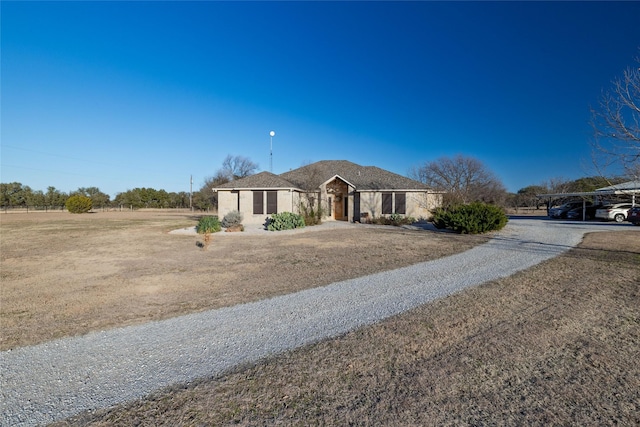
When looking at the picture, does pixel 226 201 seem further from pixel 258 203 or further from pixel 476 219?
pixel 476 219

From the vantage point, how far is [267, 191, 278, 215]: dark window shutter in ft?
75.0

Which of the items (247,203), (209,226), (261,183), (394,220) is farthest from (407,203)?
(209,226)

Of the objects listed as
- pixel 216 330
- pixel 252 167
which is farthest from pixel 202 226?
pixel 252 167

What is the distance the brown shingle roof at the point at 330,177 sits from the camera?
2367 centimetres

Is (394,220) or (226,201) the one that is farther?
(226,201)

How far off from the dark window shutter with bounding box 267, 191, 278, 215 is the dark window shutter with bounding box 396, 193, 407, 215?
10038mm

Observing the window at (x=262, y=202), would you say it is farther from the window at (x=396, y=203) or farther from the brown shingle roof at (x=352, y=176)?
the window at (x=396, y=203)

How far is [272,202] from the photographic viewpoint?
23.0m

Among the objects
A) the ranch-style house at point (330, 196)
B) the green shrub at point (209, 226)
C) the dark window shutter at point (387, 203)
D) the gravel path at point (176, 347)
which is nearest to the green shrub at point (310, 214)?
the ranch-style house at point (330, 196)

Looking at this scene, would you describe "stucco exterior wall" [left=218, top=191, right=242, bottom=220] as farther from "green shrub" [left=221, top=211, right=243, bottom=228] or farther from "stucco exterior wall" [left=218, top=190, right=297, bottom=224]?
"green shrub" [left=221, top=211, right=243, bottom=228]

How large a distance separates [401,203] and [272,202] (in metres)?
10.7

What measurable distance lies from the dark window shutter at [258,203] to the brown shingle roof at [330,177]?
1.86 feet

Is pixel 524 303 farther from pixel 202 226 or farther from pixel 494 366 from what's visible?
pixel 202 226

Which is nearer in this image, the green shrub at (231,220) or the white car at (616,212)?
the green shrub at (231,220)
